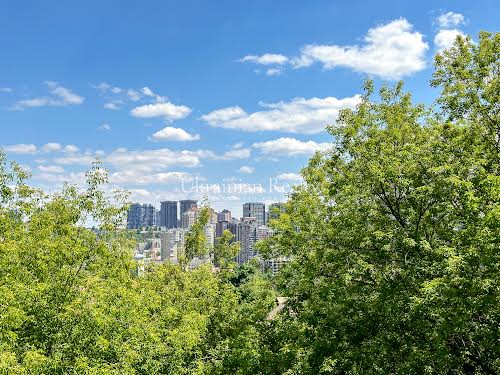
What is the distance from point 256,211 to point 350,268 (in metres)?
175

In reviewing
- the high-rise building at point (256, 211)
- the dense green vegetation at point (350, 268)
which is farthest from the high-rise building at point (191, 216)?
the high-rise building at point (256, 211)

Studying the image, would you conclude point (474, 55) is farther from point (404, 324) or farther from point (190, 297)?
point (190, 297)

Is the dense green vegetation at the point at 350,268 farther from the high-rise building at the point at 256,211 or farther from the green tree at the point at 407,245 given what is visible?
the high-rise building at the point at 256,211

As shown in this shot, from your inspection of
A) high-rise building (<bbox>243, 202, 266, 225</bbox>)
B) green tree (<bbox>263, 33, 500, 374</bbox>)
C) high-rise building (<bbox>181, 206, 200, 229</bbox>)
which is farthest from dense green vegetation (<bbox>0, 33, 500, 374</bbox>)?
high-rise building (<bbox>243, 202, 266, 225</bbox>)

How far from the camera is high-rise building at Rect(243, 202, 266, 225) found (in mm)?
185875

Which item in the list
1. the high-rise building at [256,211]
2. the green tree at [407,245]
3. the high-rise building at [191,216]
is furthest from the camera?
the high-rise building at [256,211]

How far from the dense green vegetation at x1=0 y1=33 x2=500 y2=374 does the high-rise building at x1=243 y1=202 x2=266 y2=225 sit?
162 meters

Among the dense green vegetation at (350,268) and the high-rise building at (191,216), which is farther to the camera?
the high-rise building at (191,216)

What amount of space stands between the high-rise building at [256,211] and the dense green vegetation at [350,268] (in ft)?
532

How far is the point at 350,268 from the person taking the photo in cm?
1617

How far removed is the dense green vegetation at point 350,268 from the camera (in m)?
12.8

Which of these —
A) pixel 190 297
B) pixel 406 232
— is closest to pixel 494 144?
pixel 406 232

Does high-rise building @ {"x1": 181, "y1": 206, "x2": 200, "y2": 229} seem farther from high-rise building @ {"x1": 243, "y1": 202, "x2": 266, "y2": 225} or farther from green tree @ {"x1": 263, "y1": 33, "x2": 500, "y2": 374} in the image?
high-rise building @ {"x1": 243, "y1": 202, "x2": 266, "y2": 225}

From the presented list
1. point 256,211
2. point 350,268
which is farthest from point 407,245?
point 256,211
